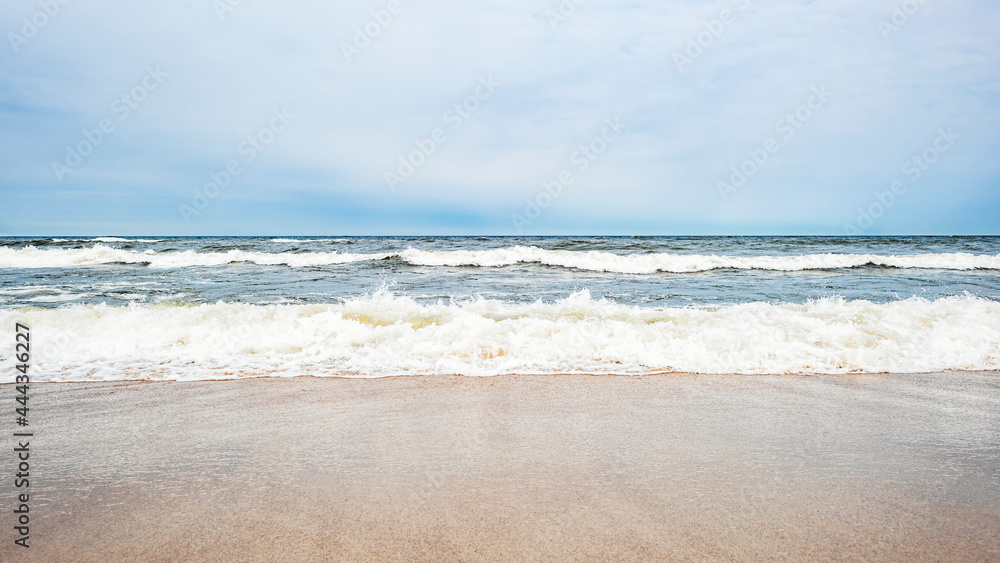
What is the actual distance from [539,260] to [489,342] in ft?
45.7

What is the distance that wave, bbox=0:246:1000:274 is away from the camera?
17719mm

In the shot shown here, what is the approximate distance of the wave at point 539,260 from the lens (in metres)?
17.7

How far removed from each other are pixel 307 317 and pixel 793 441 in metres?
5.10

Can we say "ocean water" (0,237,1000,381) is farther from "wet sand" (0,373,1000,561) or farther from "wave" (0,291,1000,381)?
"wet sand" (0,373,1000,561)

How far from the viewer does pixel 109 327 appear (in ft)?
19.0

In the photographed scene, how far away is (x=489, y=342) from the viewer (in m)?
5.14

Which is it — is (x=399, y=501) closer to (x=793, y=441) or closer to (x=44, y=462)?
(x=44, y=462)

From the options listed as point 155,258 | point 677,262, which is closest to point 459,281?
point 677,262

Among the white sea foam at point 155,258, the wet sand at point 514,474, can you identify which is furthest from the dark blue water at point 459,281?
the wet sand at point 514,474

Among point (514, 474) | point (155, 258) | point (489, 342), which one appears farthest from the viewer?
point (155, 258)

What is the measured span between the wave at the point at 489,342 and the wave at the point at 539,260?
35.6 feet

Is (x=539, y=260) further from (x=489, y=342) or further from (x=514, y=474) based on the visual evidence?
(x=514, y=474)

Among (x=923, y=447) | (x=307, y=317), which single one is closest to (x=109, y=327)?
(x=307, y=317)

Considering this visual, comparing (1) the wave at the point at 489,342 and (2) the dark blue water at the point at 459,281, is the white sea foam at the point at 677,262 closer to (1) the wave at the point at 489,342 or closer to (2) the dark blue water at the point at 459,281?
(2) the dark blue water at the point at 459,281
